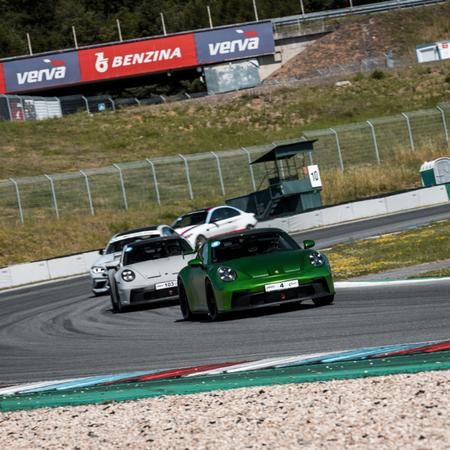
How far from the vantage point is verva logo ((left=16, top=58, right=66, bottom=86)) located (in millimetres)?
83062

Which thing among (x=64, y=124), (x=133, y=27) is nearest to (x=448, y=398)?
(x=64, y=124)

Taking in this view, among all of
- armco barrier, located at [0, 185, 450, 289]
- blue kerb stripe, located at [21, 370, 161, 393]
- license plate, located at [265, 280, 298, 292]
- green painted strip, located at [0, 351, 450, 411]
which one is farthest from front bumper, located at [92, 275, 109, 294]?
green painted strip, located at [0, 351, 450, 411]

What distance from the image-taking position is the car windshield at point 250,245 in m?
15.3

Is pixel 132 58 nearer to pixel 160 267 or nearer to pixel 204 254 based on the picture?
pixel 160 267

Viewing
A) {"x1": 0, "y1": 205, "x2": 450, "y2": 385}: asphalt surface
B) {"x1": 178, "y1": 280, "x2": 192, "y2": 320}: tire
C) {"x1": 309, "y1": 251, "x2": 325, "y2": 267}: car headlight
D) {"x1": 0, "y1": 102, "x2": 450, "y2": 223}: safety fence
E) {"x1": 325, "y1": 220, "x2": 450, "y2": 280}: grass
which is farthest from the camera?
{"x1": 0, "y1": 102, "x2": 450, "y2": 223}: safety fence

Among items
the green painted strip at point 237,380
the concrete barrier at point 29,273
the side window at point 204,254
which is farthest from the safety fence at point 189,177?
the green painted strip at point 237,380

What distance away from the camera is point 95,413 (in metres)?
8.23

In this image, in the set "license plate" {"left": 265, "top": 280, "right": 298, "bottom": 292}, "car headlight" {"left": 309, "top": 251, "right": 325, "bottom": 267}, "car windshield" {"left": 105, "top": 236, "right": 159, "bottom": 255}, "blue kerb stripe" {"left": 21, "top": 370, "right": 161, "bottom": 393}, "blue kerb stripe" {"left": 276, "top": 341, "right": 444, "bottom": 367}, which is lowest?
"blue kerb stripe" {"left": 276, "top": 341, "right": 444, "bottom": 367}

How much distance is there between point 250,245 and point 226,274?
0.94 metres

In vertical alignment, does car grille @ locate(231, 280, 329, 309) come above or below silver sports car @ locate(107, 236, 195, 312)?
below

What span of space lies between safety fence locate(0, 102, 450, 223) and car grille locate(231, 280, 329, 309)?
3160cm

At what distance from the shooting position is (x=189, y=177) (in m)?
49.3

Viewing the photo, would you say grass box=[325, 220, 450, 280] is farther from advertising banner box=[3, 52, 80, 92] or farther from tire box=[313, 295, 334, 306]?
advertising banner box=[3, 52, 80, 92]

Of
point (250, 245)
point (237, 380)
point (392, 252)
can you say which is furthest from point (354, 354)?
point (392, 252)
